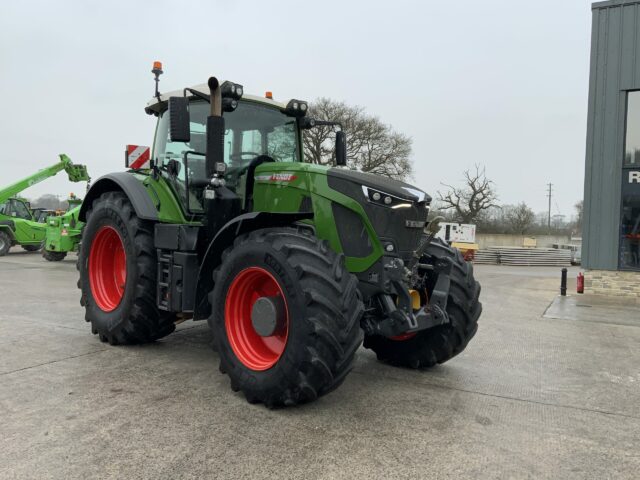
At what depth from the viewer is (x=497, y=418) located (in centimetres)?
364

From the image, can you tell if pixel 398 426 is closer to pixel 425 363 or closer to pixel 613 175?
pixel 425 363

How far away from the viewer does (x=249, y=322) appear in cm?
404

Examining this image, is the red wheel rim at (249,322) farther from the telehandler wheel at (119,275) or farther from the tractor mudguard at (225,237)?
the telehandler wheel at (119,275)

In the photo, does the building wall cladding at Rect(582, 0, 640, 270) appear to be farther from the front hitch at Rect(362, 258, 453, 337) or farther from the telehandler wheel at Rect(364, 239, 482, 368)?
the front hitch at Rect(362, 258, 453, 337)

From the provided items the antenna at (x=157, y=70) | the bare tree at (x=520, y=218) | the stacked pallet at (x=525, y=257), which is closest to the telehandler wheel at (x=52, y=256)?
the antenna at (x=157, y=70)

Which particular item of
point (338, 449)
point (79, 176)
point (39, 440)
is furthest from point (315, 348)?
point (79, 176)

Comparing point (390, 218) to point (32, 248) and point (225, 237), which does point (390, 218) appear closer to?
point (225, 237)

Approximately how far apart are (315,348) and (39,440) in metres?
1.69

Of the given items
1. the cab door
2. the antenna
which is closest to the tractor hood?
the antenna

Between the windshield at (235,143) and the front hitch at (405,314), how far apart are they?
1778mm

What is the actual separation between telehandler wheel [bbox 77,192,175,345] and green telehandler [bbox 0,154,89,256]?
14.6 metres

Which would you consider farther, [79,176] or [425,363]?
[79,176]

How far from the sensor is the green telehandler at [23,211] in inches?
717

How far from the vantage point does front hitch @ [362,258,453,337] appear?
381cm
